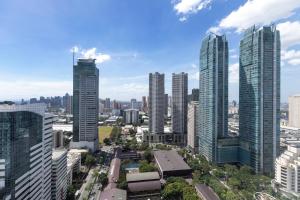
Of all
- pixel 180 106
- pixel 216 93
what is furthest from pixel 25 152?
pixel 180 106

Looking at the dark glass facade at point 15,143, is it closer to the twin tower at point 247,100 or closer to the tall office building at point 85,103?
the tall office building at point 85,103

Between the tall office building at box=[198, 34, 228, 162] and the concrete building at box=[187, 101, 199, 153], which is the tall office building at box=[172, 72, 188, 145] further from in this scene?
the tall office building at box=[198, 34, 228, 162]

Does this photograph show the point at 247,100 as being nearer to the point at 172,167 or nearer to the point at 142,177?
the point at 172,167

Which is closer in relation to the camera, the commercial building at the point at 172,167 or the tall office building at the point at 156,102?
the commercial building at the point at 172,167

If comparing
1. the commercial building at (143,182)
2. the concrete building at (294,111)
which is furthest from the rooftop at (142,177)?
the concrete building at (294,111)

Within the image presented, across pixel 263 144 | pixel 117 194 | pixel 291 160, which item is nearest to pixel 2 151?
pixel 117 194

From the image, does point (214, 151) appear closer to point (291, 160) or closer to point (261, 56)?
point (291, 160)
